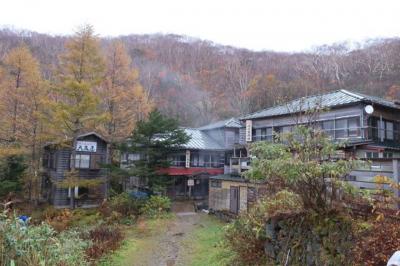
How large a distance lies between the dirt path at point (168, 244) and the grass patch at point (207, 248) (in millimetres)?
310

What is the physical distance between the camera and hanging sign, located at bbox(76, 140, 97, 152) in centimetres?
2169

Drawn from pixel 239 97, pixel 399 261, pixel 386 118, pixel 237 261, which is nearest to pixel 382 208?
pixel 399 261

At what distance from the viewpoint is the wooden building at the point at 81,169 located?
21.2m

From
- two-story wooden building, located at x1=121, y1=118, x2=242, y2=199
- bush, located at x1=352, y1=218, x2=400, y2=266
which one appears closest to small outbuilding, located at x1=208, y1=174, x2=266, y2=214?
two-story wooden building, located at x1=121, y1=118, x2=242, y2=199

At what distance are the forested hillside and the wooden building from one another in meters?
14.5

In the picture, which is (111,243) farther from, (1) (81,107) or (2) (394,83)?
(2) (394,83)

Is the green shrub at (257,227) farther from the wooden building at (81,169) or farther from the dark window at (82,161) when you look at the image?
the dark window at (82,161)

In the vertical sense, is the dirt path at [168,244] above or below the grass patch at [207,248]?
below

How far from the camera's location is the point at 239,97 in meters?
41.2

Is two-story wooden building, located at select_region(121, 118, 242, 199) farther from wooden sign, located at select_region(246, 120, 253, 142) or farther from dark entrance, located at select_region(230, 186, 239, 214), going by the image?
dark entrance, located at select_region(230, 186, 239, 214)

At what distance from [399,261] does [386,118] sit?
17.6 meters

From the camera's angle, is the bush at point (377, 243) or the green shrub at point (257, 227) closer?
the bush at point (377, 243)

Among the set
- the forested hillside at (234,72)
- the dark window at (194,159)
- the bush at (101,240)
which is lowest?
the bush at (101,240)

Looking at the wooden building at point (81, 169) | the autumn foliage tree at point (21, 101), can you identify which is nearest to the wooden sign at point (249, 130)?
the wooden building at point (81, 169)
